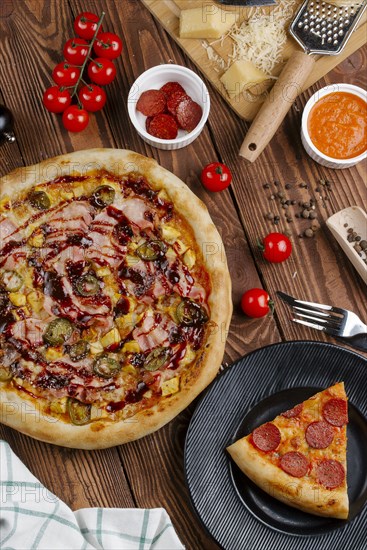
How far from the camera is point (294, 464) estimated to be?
15.3 feet

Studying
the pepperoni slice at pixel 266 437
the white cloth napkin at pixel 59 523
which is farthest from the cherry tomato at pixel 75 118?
the pepperoni slice at pixel 266 437

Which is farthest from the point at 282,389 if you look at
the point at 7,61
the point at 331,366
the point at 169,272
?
the point at 7,61

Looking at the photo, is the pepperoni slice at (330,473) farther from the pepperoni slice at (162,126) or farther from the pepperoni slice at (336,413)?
the pepperoni slice at (162,126)

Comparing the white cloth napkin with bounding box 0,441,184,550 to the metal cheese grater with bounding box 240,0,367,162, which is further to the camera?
the metal cheese grater with bounding box 240,0,367,162

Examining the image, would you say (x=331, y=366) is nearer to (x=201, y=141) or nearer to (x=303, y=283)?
(x=303, y=283)

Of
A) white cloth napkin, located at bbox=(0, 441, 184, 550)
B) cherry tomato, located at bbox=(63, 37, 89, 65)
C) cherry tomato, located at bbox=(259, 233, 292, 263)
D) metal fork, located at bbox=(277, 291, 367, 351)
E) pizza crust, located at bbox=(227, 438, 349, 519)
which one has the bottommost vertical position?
white cloth napkin, located at bbox=(0, 441, 184, 550)

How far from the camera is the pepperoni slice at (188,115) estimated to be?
5.03 m

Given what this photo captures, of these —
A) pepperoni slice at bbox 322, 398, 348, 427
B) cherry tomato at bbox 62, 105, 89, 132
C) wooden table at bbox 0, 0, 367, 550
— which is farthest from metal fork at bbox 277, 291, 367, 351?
cherry tomato at bbox 62, 105, 89, 132

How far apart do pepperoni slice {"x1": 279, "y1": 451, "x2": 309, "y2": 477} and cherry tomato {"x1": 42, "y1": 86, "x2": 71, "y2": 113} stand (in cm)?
259

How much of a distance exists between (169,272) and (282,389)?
101 centimetres

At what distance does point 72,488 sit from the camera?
4969 millimetres

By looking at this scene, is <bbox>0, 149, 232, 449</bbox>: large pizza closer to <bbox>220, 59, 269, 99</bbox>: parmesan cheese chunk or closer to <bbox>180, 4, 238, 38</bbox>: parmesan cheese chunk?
<bbox>220, 59, 269, 99</bbox>: parmesan cheese chunk

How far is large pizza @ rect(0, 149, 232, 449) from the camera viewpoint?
4680 millimetres

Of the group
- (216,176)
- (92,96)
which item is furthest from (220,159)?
(92,96)
